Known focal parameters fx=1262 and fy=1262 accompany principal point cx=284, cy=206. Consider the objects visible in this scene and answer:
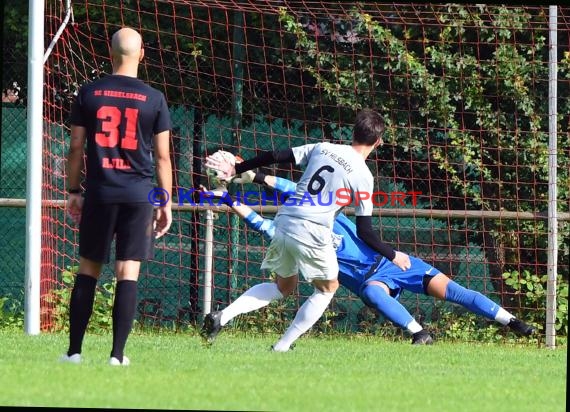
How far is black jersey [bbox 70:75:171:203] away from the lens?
6613 mm

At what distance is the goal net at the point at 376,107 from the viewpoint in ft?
37.3

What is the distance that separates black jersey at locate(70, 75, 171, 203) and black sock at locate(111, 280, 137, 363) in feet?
1.54

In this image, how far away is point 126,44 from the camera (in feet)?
21.6

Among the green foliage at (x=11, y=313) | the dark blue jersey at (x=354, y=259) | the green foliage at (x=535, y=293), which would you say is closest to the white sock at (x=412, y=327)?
the dark blue jersey at (x=354, y=259)

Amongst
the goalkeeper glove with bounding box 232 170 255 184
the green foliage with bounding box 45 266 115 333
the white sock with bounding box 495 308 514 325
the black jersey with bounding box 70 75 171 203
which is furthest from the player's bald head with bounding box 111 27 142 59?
the green foliage with bounding box 45 266 115 333

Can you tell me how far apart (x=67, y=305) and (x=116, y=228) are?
4.23 m

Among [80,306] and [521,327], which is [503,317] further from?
[80,306]

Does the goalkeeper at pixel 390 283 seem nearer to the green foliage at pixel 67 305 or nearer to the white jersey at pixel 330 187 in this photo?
the white jersey at pixel 330 187

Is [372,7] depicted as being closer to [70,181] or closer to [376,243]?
[376,243]

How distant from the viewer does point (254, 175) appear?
8.52 m

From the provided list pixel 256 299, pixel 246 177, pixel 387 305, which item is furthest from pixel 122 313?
pixel 387 305

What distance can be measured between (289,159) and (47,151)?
123 inches

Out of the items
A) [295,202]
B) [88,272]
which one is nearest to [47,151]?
[295,202]

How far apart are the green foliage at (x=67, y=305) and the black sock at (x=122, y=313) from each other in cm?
383
